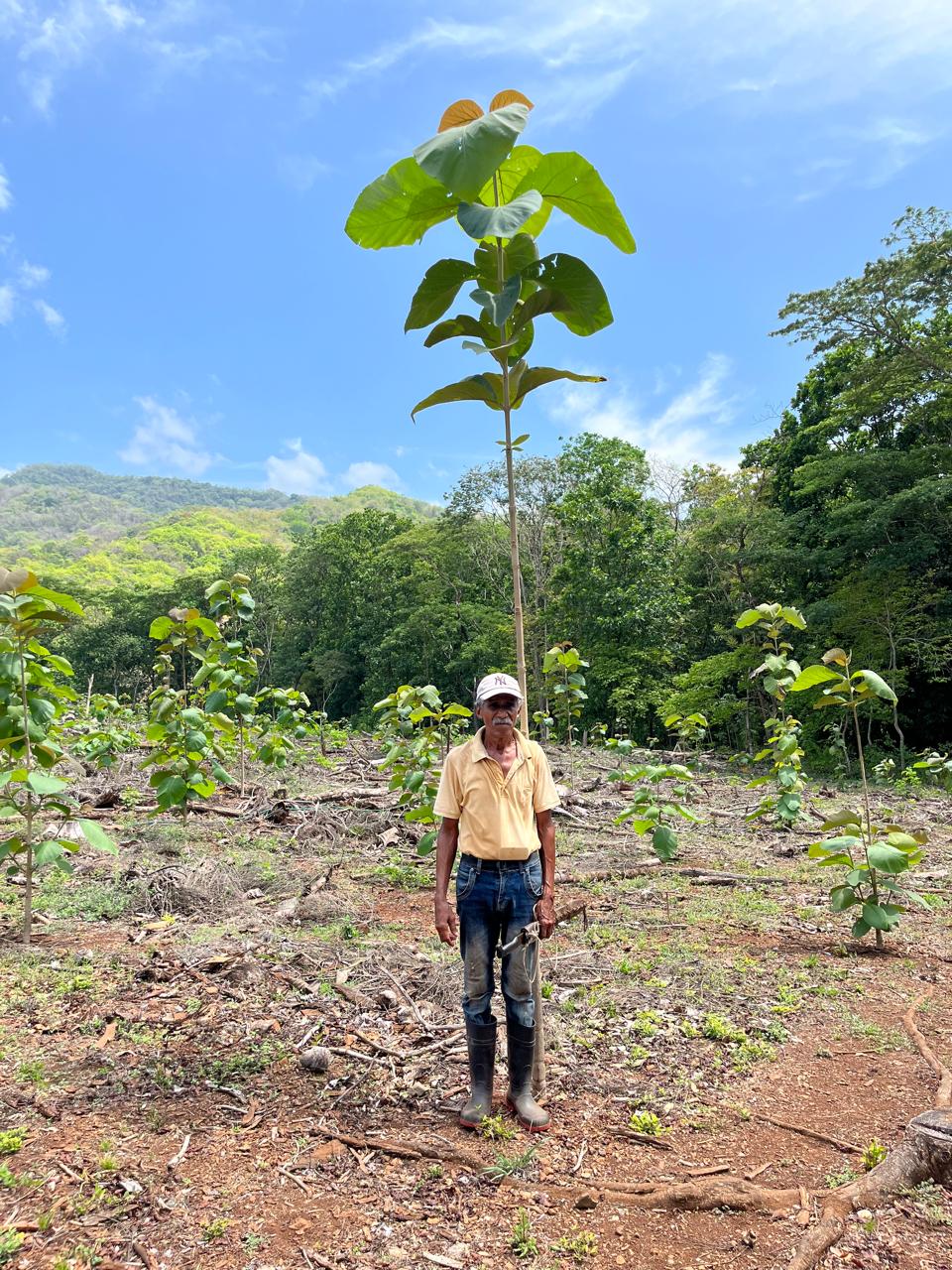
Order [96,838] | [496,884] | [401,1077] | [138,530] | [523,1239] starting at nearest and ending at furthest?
[523,1239] → [496,884] → [401,1077] → [96,838] → [138,530]

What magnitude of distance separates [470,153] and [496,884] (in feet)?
8.16

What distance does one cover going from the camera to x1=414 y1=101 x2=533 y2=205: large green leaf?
2.45 metres

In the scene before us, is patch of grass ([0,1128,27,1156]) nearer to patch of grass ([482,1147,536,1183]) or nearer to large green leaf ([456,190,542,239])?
patch of grass ([482,1147,536,1183])

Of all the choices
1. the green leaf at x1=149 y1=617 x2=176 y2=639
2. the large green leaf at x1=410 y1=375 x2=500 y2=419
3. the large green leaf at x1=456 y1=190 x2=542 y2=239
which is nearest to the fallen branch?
the large green leaf at x1=410 y1=375 x2=500 y2=419

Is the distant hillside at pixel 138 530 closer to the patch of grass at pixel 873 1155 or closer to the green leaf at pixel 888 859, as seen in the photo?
the green leaf at pixel 888 859

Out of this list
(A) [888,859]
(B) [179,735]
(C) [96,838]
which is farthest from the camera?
(B) [179,735]

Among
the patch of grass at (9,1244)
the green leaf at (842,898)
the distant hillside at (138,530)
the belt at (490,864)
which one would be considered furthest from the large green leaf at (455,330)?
the distant hillside at (138,530)

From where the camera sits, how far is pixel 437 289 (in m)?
3.03

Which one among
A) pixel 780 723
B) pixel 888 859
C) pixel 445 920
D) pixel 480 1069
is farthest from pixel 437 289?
pixel 780 723

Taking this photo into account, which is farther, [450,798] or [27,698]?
[27,698]

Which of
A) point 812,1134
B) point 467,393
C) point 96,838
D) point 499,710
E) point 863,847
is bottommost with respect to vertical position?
point 812,1134

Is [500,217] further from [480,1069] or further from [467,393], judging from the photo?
[480,1069]

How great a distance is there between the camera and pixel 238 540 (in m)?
94.3

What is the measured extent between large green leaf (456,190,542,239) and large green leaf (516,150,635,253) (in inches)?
9.4
